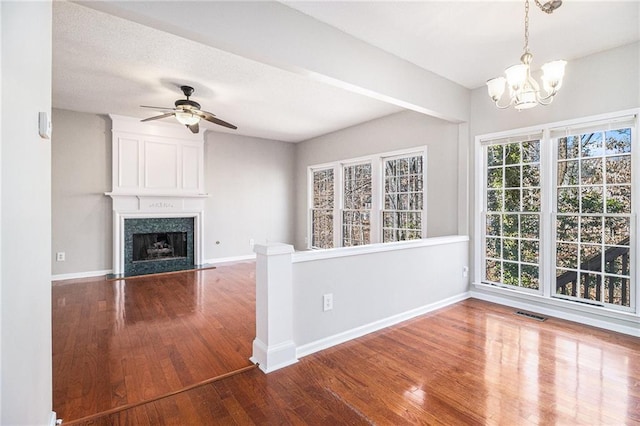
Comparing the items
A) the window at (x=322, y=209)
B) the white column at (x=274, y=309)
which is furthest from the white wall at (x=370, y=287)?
the window at (x=322, y=209)

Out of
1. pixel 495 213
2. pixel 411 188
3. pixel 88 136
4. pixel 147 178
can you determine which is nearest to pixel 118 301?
pixel 147 178

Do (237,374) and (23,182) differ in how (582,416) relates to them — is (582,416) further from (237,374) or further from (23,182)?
(23,182)

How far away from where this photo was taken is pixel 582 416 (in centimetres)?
187

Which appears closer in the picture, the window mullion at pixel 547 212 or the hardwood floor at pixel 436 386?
the hardwood floor at pixel 436 386

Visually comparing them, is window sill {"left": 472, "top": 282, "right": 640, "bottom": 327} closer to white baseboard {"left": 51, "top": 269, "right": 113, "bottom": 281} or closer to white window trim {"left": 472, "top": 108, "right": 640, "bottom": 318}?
white window trim {"left": 472, "top": 108, "right": 640, "bottom": 318}

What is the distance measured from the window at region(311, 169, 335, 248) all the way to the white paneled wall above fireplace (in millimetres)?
2466

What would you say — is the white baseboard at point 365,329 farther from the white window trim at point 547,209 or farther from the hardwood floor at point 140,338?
the white window trim at point 547,209

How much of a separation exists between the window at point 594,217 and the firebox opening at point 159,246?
6046 millimetres

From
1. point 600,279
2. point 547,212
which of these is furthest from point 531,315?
point 547,212

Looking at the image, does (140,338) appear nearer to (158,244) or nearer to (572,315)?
(158,244)

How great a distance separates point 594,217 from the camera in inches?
128

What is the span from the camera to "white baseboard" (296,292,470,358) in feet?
8.65

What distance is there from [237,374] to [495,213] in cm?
354

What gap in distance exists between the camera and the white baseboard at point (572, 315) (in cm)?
303
